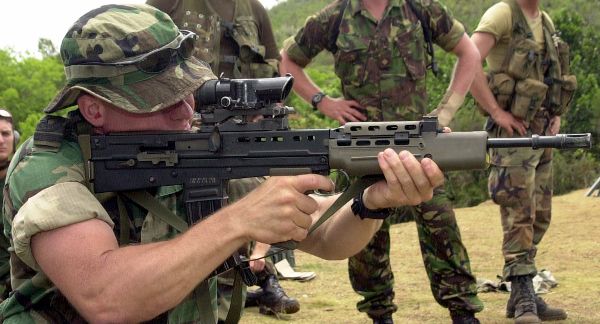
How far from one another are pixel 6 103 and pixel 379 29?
4304cm

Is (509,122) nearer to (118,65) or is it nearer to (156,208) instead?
(156,208)

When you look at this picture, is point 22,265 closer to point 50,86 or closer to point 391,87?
point 391,87

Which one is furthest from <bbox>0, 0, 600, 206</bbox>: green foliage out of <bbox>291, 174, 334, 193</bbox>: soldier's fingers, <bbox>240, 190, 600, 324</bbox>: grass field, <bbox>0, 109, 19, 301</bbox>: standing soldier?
<bbox>291, 174, 334, 193</bbox>: soldier's fingers

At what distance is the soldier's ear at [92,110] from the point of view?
2834 mm

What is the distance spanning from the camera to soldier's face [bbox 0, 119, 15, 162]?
5.13 meters

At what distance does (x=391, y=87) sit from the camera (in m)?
5.23

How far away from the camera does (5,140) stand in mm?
5195

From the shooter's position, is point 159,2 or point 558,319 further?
point 558,319

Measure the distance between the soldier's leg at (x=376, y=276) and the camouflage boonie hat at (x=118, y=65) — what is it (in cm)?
256

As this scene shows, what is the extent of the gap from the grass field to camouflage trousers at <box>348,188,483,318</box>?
0.70m

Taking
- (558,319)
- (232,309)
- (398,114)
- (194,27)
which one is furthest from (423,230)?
(232,309)

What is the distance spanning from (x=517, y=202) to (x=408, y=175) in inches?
132

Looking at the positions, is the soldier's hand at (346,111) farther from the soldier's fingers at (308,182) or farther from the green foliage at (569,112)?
the green foliage at (569,112)

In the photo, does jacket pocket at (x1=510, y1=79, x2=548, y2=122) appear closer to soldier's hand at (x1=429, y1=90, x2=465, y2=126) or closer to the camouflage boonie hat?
soldier's hand at (x1=429, y1=90, x2=465, y2=126)
